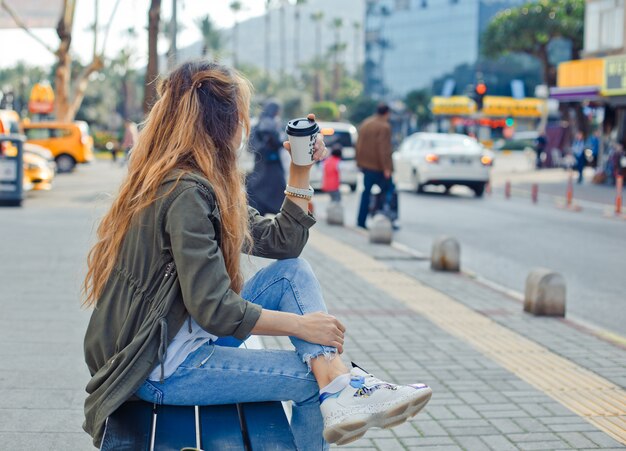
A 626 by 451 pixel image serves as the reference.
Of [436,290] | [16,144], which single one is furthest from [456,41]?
[436,290]

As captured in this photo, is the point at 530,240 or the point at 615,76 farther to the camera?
the point at 615,76

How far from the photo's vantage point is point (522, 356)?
5977mm

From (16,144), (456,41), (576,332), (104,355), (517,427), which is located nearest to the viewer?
(104,355)

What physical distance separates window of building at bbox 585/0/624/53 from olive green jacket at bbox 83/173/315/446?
30156mm

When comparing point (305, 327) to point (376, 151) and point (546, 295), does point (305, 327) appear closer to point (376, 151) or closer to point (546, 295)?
point (546, 295)

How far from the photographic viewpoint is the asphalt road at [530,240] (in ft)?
30.5

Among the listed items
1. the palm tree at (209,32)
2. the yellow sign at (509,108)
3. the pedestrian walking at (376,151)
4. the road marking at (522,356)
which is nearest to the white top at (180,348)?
the road marking at (522,356)

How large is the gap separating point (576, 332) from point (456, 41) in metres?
101

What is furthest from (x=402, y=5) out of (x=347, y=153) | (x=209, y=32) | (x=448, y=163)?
(x=448, y=163)

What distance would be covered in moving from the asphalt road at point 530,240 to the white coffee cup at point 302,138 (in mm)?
5003

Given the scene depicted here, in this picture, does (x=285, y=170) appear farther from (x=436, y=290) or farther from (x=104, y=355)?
(x=104, y=355)

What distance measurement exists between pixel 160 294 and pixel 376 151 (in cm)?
1135

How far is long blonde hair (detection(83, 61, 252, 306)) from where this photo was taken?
2832mm

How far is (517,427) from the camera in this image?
443 centimetres
